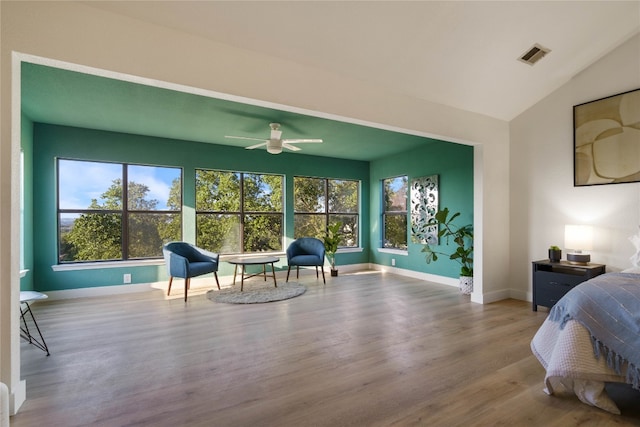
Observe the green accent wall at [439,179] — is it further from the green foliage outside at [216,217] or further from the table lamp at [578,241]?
the table lamp at [578,241]

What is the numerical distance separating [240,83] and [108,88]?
174 cm

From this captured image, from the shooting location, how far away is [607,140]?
344cm

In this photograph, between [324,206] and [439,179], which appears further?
[324,206]

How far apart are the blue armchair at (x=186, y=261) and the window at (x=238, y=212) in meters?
0.45

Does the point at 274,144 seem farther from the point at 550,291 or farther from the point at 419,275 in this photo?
the point at 550,291

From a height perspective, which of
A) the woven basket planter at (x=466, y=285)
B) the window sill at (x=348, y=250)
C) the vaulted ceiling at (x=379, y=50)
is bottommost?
the woven basket planter at (x=466, y=285)

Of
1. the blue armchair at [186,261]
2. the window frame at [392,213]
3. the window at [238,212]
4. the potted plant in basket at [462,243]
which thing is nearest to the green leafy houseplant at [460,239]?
the potted plant in basket at [462,243]

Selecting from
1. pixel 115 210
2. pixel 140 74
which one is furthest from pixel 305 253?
pixel 140 74

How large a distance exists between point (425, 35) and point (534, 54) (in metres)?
1.43

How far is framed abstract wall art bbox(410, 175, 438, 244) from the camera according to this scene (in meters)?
5.66

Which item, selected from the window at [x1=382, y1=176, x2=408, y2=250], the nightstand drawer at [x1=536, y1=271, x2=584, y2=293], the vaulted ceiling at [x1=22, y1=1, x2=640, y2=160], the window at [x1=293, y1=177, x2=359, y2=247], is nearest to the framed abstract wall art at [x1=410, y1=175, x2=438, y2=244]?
the window at [x1=382, y1=176, x2=408, y2=250]

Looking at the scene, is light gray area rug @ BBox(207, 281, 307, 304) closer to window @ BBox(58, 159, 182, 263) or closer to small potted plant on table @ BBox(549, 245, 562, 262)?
window @ BBox(58, 159, 182, 263)

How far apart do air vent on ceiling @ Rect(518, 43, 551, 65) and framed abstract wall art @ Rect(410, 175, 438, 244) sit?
8.12 ft

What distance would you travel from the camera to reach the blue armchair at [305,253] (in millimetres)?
5574
